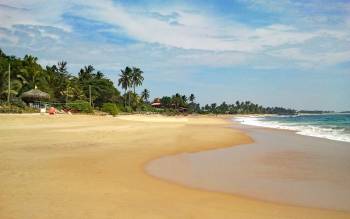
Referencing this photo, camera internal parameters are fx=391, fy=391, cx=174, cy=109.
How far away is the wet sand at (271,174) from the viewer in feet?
25.2

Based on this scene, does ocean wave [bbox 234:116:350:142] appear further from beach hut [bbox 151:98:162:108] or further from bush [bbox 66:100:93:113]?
beach hut [bbox 151:98:162:108]

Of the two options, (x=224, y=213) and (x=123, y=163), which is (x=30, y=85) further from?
(x=224, y=213)

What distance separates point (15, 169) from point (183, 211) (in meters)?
4.95

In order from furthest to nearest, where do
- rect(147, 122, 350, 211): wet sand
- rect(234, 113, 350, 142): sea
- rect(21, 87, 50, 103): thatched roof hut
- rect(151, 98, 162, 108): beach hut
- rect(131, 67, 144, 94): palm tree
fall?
rect(151, 98, 162, 108): beach hut, rect(131, 67, 144, 94): palm tree, rect(21, 87, 50, 103): thatched roof hut, rect(234, 113, 350, 142): sea, rect(147, 122, 350, 211): wet sand

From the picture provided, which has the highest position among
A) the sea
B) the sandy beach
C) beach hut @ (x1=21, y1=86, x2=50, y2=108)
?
beach hut @ (x1=21, y1=86, x2=50, y2=108)

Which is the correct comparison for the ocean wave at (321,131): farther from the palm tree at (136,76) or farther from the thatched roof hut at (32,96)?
the palm tree at (136,76)

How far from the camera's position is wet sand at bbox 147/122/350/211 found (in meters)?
7.68

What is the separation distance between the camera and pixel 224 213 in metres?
6.11

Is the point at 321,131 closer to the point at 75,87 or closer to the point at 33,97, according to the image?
the point at 33,97

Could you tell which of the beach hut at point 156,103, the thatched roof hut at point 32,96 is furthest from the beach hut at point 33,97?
the beach hut at point 156,103

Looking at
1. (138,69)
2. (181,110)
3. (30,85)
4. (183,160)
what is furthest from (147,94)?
(183,160)

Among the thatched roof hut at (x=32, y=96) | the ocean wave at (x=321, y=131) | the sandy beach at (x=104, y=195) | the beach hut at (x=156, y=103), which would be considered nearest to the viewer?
the sandy beach at (x=104, y=195)

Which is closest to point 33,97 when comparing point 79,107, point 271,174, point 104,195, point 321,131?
point 79,107

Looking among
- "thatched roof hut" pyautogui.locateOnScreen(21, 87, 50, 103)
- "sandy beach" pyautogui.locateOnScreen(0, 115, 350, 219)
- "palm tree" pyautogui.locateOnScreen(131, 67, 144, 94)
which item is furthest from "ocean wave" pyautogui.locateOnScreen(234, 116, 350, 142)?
"palm tree" pyautogui.locateOnScreen(131, 67, 144, 94)
